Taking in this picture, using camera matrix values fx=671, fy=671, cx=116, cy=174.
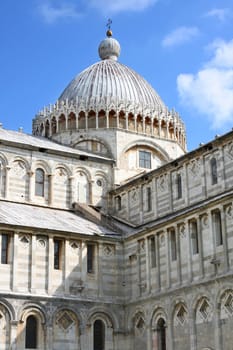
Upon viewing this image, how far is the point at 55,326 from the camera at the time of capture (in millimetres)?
35406

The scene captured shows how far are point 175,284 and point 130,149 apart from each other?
15.2 m

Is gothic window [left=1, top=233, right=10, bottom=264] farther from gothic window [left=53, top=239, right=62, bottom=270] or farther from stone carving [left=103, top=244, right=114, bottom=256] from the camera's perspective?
stone carving [left=103, top=244, right=114, bottom=256]

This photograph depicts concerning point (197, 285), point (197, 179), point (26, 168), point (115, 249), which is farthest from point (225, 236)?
point (26, 168)

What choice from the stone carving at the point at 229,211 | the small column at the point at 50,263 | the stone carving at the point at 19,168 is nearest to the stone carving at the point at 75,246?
the small column at the point at 50,263

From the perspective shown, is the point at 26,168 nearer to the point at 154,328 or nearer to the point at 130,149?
the point at 130,149

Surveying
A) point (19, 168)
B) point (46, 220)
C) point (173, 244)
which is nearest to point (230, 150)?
point (173, 244)

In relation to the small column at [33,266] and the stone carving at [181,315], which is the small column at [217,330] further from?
the small column at [33,266]

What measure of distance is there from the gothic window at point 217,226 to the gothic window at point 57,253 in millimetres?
9268

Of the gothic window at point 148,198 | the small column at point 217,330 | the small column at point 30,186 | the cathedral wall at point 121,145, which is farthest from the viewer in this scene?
the cathedral wall at point 121,145

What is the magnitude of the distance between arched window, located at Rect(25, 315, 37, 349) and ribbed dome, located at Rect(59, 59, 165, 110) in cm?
1788

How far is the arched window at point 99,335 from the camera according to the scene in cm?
3656

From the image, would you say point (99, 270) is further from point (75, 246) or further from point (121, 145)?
point (121, 145)

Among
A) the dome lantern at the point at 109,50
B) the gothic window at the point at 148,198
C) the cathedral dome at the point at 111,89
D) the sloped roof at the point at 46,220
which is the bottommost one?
the sloped roof at the point at 46,220

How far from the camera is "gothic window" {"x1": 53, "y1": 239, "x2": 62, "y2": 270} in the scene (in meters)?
36.7
